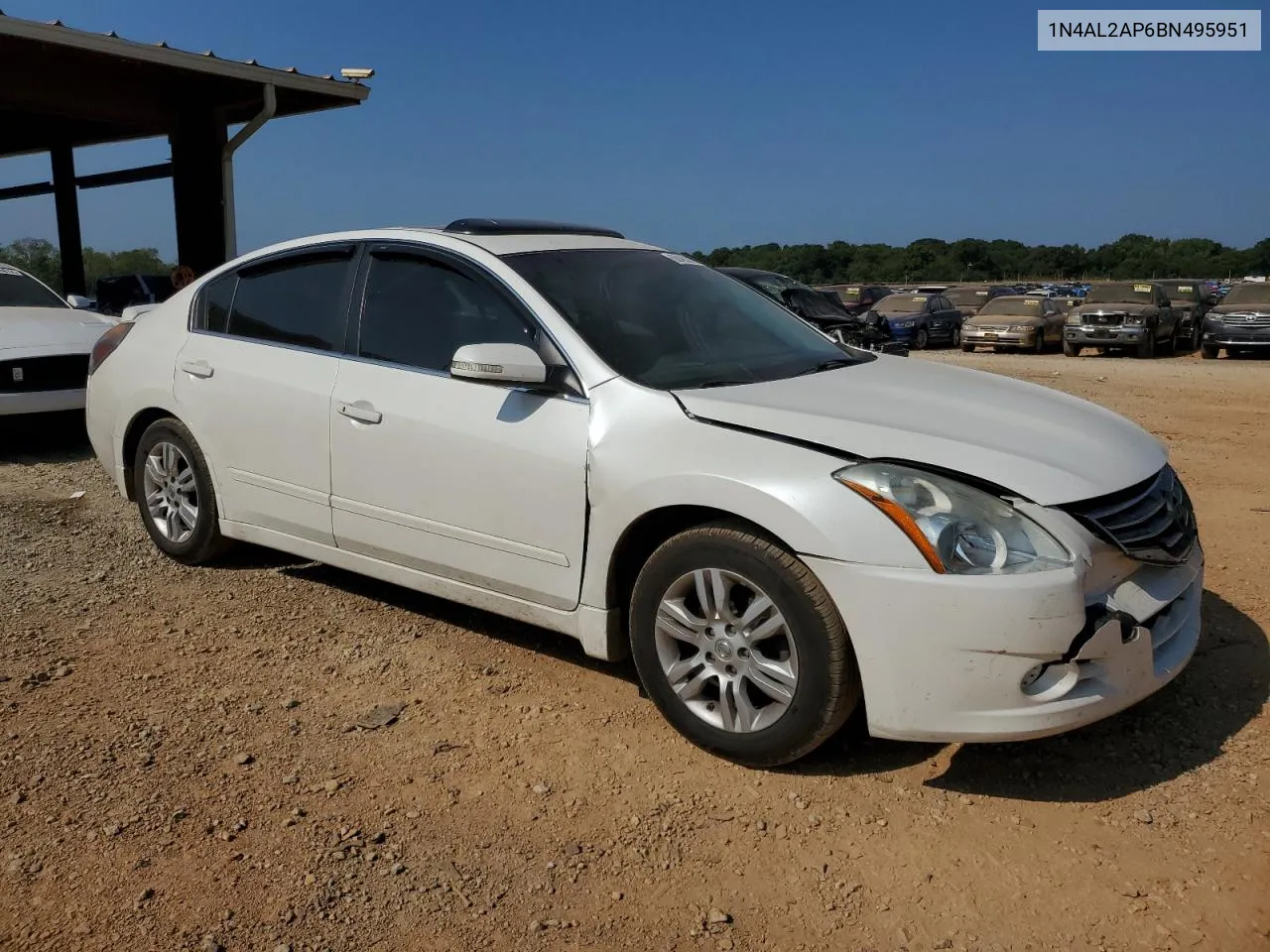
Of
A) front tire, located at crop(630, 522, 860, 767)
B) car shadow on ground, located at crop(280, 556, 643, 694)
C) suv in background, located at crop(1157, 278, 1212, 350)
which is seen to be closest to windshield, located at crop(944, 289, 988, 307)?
suv in background, located at crop(1157, 278, 1212, 350)

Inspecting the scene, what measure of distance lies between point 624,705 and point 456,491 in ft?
3.11

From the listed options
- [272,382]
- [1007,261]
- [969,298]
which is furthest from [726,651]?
[1007,261]

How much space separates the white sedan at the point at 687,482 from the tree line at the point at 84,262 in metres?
18.9

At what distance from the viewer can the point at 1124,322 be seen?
22.3 m

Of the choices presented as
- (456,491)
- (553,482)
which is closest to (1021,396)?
(553,482)

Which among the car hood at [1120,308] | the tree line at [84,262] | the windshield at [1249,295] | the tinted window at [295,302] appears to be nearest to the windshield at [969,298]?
the car hood at [1120,308]

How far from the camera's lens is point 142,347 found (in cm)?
523

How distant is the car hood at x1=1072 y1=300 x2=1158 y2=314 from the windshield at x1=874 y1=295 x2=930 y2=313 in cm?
382

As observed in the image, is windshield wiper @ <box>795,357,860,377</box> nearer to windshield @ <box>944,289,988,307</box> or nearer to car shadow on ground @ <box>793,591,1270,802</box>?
car shadow on ground @ <box>793,591,1270,802</box>

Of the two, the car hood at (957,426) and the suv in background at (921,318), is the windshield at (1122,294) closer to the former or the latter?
the suv in background at (921,318)

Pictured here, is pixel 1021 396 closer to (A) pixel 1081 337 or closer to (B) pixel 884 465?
(B) pixel 884 465

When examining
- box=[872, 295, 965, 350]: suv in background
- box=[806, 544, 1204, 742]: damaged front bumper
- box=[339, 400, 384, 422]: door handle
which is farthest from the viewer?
box=[872, 295, 965, 350]: suv in background

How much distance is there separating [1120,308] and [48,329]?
2061cm

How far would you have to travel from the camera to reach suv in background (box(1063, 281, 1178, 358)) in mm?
22203
